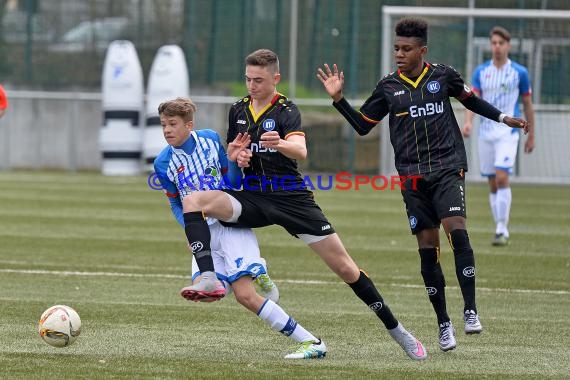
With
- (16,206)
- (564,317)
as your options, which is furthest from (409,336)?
(16,206)

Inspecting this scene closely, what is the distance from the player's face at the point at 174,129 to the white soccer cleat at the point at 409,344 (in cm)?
171

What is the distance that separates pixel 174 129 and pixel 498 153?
23.2 ft

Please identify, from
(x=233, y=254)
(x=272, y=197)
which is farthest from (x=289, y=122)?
(x=233, y=254)

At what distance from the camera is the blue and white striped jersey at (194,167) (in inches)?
283

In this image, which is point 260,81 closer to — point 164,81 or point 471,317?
point 471,317

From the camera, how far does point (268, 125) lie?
7047 millimetres

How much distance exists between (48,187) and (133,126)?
4.04 metres

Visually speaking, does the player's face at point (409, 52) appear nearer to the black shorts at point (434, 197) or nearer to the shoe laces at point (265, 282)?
the black shorts at point (434, 197)

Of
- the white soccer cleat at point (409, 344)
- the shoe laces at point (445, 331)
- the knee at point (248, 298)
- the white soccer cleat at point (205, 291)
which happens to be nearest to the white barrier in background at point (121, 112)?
the shoe laces at point (445, 331)

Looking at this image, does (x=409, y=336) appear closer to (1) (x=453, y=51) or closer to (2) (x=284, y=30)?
(1) (x=453, y=51)

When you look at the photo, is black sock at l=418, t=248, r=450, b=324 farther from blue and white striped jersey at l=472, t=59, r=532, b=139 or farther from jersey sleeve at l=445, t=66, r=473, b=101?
blue and white striped jersey at l=472, t=59, r=532, b=139

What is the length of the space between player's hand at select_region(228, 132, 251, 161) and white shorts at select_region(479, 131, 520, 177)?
6.93 m

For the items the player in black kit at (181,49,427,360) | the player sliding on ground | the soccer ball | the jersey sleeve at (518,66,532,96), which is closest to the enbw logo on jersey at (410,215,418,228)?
the player in black kit at (181,49,427,360)

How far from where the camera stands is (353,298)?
9.66 meters
